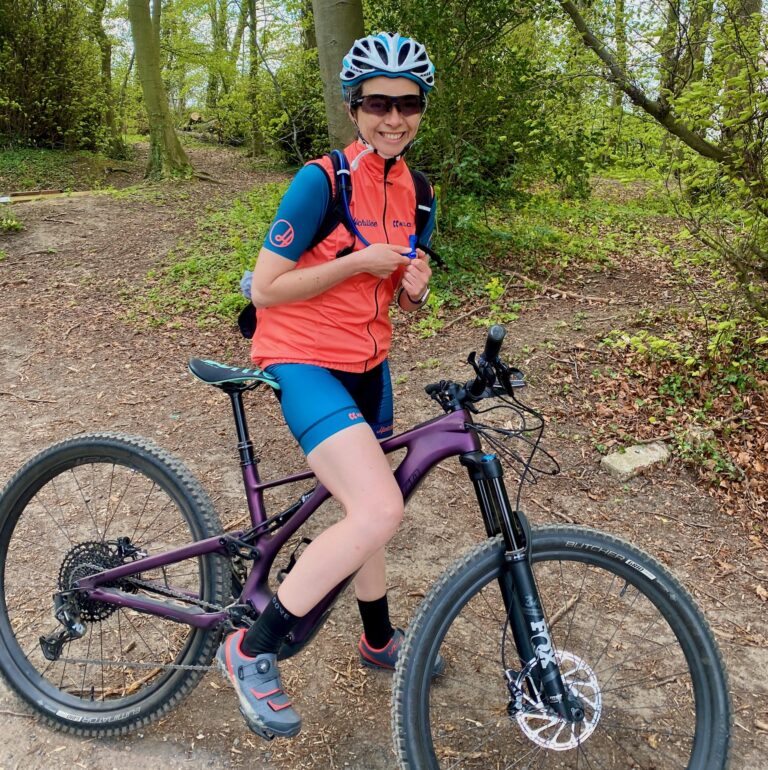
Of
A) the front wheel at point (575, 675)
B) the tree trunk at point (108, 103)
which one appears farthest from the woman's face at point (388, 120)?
the tree trunk at point (108, 103)

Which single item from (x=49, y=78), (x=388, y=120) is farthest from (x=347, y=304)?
(x=49, y=78)

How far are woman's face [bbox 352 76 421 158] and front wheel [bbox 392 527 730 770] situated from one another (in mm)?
1422

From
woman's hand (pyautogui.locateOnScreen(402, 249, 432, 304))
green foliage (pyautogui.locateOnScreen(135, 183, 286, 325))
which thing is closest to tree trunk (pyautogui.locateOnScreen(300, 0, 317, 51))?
green foliage (pyautogui.locateOnScreen(135, 183, 286, 325))

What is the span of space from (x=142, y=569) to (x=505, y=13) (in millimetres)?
6795

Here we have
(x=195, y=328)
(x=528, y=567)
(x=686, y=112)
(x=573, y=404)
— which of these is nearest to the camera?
(x=528, y=567)

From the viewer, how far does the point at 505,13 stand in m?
6.72

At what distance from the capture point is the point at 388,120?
2.18 metres

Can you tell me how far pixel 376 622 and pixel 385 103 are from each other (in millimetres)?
2139

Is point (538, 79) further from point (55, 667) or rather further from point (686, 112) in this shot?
point (55, 667)

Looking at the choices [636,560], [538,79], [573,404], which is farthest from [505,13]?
[636,560]

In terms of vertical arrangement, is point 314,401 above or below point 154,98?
below

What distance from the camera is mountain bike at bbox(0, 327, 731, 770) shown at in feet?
6.35

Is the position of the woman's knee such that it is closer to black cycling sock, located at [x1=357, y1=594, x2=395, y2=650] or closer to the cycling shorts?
the cycling shorts

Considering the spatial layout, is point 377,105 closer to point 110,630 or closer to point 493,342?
point 493,342
